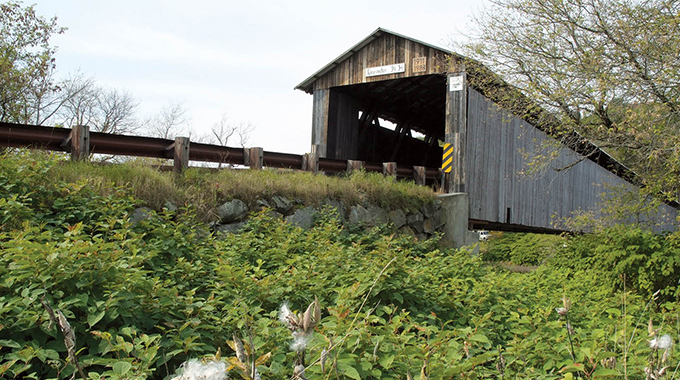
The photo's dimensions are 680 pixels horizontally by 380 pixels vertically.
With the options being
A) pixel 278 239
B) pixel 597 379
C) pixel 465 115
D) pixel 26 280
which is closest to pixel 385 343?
pixel 597 379

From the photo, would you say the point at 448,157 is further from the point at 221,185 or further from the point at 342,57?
the point at 221,185

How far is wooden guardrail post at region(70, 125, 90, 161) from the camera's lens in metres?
6.19

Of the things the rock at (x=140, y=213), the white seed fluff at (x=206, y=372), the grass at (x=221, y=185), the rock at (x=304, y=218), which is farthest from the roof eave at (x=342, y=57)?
the white seed fluff at (x=206, y=372)

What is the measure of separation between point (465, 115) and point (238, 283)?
9.07 metres

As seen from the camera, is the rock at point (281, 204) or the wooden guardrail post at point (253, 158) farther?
the wooden guardrail post at point (253, 158)

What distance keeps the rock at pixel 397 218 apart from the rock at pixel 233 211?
350 centimetres

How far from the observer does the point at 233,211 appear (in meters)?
6.74

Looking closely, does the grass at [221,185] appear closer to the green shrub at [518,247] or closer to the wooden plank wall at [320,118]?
the wooden plank wall at [320,118]

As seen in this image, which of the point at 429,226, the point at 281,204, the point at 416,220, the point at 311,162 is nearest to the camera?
the point at 281,204

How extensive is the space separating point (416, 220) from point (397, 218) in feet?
2.74

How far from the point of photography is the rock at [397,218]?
9523 millimetres

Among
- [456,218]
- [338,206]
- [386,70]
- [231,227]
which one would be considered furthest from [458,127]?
[231,227]

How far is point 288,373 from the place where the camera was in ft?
6.98

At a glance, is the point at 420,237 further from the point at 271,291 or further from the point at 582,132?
the point at 271,291
